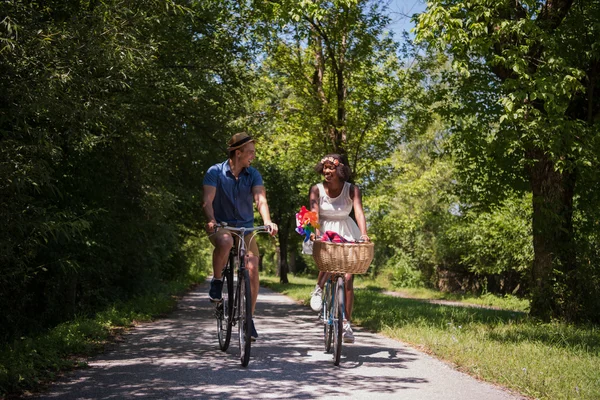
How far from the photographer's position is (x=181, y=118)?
12859 millimetres

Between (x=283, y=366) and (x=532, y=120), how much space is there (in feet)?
19.6

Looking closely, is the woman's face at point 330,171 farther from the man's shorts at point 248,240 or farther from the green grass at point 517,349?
the green grass at point 517,349

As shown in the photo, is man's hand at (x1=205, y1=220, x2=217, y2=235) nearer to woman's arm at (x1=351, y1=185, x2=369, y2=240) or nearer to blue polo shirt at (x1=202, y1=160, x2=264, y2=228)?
blue polo shirt at (x1=202, y1=160, x2=264, y2=228)

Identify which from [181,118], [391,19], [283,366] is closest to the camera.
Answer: [283,366]

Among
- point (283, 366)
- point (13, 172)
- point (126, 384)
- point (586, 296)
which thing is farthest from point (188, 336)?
point (586, 296)

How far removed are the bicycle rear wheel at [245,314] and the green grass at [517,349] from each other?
2173mm

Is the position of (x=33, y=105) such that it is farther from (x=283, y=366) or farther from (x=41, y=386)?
(x=283, y=366)

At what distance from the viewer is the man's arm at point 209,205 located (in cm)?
677

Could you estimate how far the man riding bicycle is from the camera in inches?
276

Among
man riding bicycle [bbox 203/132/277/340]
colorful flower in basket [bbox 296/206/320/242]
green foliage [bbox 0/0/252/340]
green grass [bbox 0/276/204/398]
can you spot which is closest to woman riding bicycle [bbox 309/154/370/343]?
colorful flower in basket [bbox 296/206/320/242]

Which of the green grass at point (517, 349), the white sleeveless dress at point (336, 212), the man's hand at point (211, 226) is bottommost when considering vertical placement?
the green grass at point (517, 349)

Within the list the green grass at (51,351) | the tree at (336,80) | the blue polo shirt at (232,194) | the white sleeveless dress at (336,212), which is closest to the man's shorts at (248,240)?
the blue polo shirt at (232,194)

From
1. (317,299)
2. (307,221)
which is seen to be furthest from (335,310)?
(307,221)

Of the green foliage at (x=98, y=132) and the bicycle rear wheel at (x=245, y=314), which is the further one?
the bicycle rear wheel at (x=245, y=314)
